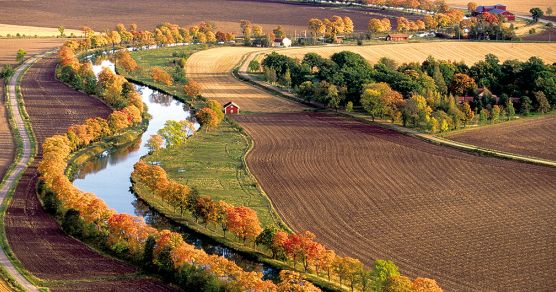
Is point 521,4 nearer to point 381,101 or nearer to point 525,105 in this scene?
point 525,105

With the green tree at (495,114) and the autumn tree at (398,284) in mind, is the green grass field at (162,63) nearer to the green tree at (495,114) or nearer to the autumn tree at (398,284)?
the green tree at (495,114)

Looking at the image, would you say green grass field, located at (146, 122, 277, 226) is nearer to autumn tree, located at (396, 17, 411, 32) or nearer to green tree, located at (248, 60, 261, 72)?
green tree, located at (248, 60, 261, 72)

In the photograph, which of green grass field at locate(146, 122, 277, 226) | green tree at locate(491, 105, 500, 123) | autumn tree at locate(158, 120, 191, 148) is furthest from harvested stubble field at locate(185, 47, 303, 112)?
green tree at locate(491, 105, 500, 123)

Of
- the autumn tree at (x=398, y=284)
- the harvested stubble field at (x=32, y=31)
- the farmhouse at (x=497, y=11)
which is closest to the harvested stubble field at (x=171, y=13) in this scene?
the harvested stubble field at (x=32, y=31)

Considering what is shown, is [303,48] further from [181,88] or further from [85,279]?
[85,279]

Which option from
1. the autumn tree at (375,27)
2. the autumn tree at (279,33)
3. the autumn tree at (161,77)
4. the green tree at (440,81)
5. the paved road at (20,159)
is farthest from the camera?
the autumn tree at (375,27)

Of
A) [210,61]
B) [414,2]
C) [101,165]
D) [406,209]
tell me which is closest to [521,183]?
[406,209]

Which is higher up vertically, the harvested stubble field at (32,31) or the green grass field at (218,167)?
the harvested stubble field at (32,31)
